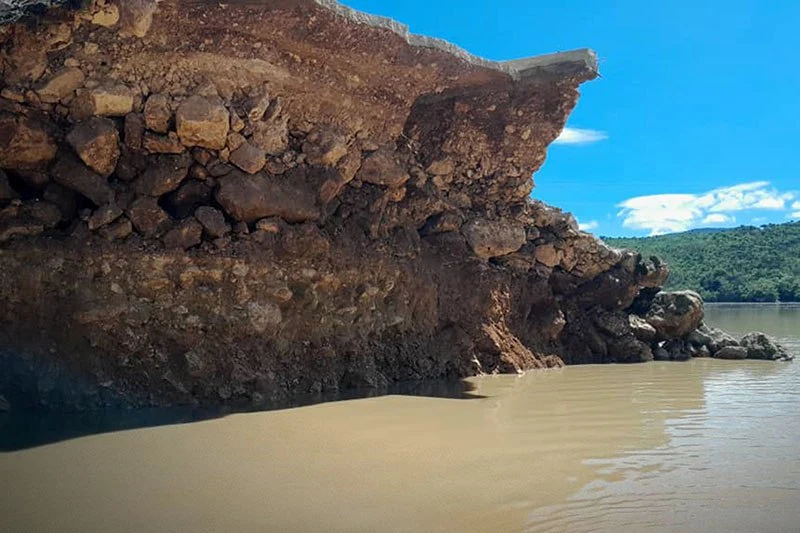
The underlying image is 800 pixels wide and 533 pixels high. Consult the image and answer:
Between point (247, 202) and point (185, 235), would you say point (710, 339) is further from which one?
point (185, 235)

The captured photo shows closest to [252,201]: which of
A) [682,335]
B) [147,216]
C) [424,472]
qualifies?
[147,216]

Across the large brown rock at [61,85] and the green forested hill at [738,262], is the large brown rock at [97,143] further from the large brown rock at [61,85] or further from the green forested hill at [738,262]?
the green forested hill at [738,262]

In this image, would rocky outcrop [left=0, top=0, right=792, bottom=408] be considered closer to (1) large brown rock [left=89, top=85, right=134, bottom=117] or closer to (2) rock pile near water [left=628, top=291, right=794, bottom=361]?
(1) large brown rock [left=89, top=85, right=134, bottom=117]

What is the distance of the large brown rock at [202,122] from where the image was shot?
546 centimetres

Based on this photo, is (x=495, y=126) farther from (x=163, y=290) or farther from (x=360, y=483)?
(x=360, y=483)

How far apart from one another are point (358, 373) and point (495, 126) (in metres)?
3.62

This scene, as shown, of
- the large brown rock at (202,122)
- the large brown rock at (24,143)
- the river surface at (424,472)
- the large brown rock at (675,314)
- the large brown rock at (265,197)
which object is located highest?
the large brown rock at (202,122)

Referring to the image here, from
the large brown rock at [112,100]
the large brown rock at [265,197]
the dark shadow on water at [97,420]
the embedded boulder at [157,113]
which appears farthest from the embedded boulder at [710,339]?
the large brown rock at [112,100]

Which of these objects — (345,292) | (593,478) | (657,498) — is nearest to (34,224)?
(345,292)

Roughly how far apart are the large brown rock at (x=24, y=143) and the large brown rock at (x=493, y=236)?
175 inches

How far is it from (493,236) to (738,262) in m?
39.8

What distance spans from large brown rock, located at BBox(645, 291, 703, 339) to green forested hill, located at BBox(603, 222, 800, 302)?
2708 cm

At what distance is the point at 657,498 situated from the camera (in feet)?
10.2

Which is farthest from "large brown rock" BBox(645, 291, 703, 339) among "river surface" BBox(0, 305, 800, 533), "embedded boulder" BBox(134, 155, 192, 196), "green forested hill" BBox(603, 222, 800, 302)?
"green forested hill" BBox(603, 222, 800, 302)
